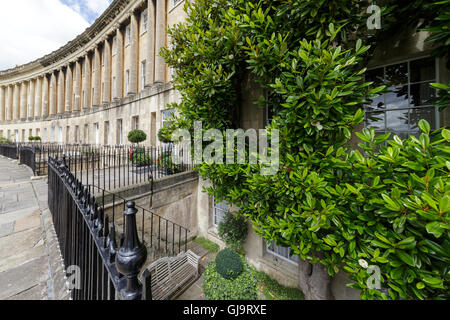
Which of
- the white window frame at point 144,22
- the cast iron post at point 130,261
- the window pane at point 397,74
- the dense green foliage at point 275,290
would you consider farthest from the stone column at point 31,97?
the window pane at point 397,74

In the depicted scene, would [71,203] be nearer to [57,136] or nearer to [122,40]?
[122,40]

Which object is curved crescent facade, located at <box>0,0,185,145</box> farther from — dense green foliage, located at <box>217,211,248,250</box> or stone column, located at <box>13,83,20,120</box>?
dense green foliage, located at <box>217,211,248,250</box>

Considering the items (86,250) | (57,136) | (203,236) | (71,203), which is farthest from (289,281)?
(57,136)

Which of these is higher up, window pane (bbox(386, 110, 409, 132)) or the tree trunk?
window pane (bbox(386, 110, 409, 132))

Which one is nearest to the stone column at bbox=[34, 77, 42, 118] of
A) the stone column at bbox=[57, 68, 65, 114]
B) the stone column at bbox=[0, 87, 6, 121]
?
the stone column at bbox=[57, 68, 65, 114]

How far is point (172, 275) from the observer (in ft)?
16.3

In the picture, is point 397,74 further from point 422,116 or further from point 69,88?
point 69,88

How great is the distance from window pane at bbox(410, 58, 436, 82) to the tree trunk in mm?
4531

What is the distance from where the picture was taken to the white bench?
461 cm

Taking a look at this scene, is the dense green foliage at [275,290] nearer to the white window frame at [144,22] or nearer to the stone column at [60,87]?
the white window frame at [144,22]

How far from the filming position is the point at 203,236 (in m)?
7.76

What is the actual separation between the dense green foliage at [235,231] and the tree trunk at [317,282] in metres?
2.27

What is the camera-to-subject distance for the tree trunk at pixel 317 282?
393 centimetres

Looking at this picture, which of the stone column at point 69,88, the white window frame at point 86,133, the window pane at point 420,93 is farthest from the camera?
the stone column at point 69,88
